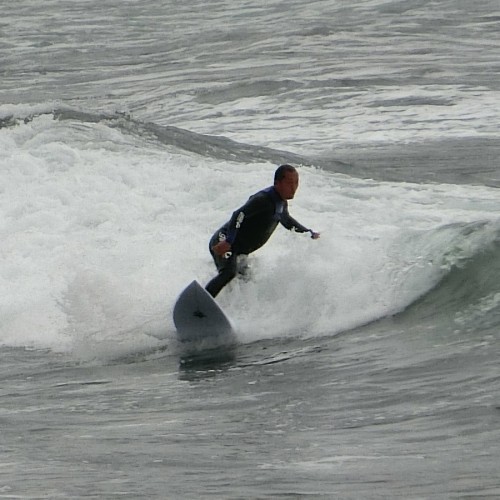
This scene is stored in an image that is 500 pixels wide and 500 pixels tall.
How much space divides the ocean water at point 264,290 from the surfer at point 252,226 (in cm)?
56

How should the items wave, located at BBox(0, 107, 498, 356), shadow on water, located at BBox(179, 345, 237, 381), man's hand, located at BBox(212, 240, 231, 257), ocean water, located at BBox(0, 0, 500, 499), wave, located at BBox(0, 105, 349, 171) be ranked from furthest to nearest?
1. wave, located at BBox(0, 105, 349, 171)
2. wave, located at BBox(0, 107, 498, 356)
3. man's hand, located at BBox(212, 240, 231, 257)
4. shadow on water, located at BBox(179, 345, 237, 381)
5. ocean water, located at BBox(0, 0, 500, 499)

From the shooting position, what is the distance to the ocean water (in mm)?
6863

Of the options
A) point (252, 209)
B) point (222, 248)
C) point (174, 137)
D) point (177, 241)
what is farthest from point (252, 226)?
point (174, 137)

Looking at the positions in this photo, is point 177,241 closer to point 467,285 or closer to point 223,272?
point 223,272

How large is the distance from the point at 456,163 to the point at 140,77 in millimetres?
12106

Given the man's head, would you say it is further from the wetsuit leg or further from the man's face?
the wetsuit leg

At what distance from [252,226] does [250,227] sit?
0.02m

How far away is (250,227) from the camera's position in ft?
35.9

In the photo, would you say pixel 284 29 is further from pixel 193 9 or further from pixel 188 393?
pixel 188 393

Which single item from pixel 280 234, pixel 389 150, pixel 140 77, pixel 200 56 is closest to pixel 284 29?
pixel 200 56

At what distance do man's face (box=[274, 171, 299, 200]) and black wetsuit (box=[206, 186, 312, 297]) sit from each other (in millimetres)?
155

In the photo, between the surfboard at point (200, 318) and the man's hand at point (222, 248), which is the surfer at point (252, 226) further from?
the surfboard at point (200, 318)

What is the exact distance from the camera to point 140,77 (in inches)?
1148

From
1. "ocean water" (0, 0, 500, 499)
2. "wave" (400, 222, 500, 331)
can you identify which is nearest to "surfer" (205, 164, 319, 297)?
"ocean water" (0, 0, 500, 499)
